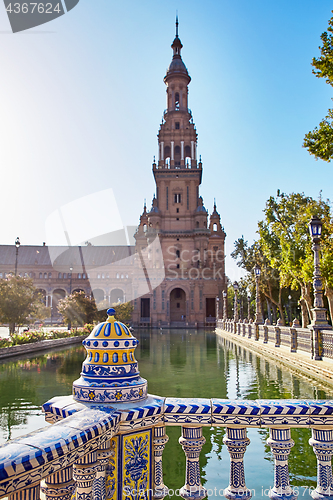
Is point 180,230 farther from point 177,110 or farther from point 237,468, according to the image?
point 237,468

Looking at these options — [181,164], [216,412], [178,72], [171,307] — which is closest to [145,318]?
[171,307]

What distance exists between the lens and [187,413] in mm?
2916

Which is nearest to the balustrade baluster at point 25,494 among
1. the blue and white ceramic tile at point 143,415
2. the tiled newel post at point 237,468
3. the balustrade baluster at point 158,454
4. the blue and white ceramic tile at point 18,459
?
the blue and white ceramic tile at point 18,459

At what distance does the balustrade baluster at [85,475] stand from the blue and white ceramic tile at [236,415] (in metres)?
0.96

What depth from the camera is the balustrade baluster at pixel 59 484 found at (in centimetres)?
223

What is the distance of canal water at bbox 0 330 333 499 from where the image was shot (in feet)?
20.1

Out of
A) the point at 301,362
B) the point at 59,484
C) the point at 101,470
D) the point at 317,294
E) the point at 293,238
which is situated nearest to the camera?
the point at 59,484

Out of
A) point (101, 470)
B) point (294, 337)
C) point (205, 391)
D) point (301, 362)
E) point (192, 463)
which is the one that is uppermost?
point (101, 470)

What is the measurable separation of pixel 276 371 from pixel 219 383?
4.12 m

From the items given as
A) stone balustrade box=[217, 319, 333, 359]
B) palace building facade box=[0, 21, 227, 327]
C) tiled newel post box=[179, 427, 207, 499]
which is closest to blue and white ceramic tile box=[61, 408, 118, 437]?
tiled newel post box=[179, 427, 207, 499]

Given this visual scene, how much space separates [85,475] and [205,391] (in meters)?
10.4

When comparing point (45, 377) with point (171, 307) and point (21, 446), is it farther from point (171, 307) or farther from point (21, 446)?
point (171, 307)

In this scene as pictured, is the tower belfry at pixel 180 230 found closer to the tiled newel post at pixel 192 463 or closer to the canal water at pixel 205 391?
the canal water at pixel 205 391

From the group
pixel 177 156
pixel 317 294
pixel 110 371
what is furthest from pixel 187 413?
pixel 177 156
